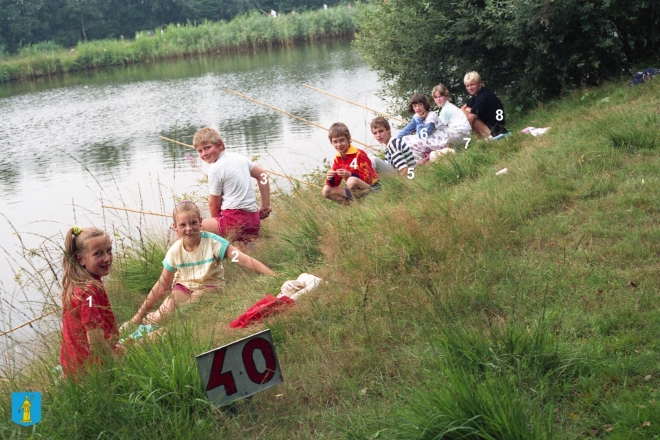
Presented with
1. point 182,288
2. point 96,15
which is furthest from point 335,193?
point 96,15

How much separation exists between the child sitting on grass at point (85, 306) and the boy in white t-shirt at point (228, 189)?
8.06ft

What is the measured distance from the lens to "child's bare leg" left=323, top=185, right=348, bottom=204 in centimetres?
707

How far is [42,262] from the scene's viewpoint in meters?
7.73

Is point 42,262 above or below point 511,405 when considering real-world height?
below

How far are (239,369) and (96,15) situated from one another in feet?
191

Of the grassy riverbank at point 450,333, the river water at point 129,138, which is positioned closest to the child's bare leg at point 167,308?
the grassy riverbank at point 450,333

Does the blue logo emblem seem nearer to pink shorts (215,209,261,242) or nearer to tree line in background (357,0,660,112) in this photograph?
pink shorts (215,209,261,242)

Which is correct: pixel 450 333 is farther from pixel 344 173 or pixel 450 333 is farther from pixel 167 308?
pixel 344 173

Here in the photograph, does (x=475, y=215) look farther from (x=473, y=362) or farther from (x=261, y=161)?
(x=261, y=161)

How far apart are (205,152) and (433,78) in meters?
5.25

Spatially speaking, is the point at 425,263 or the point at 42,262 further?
the point at 42,262

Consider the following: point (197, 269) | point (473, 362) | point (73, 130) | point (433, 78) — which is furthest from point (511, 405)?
point (73, 130)

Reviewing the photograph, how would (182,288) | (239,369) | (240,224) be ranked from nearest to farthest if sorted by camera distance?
(239,369)
(182,288)
(240,224)

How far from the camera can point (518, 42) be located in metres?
9.43
